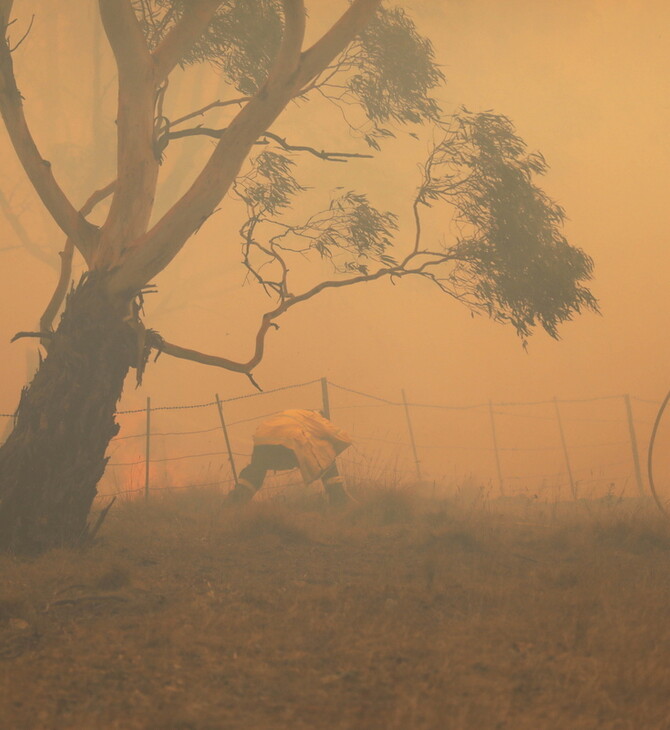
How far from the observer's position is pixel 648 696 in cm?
335

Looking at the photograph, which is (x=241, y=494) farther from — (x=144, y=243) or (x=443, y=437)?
(x=443, y=437)

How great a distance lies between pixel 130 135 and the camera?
271 inches

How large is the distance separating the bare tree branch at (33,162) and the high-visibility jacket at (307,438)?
10.5ft

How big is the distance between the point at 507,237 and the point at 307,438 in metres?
3.30

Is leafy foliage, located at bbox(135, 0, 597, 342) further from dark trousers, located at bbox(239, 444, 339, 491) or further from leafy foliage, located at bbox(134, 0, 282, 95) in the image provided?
dark trousers, located at bbox(239, 444, 339, 491)

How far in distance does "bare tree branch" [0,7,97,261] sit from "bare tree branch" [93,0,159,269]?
0.79 feet

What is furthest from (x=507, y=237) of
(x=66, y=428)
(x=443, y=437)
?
(x=443, y=437)

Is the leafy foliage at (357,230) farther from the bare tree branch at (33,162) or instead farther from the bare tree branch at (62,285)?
the bare tree branch at (33,162)

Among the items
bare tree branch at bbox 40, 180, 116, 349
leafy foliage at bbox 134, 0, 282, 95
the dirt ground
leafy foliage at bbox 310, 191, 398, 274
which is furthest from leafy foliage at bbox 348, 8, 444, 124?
the dirt ground

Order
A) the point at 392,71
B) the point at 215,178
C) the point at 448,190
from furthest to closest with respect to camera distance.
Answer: the point at 392,71 → the point at 448,190 → the point at 215,178

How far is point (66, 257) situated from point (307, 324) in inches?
1221

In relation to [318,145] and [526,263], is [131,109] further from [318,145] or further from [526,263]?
[318,145]

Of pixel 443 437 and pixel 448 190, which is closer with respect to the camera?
pixel 448 190

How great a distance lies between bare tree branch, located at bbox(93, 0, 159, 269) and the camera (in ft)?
21.6
